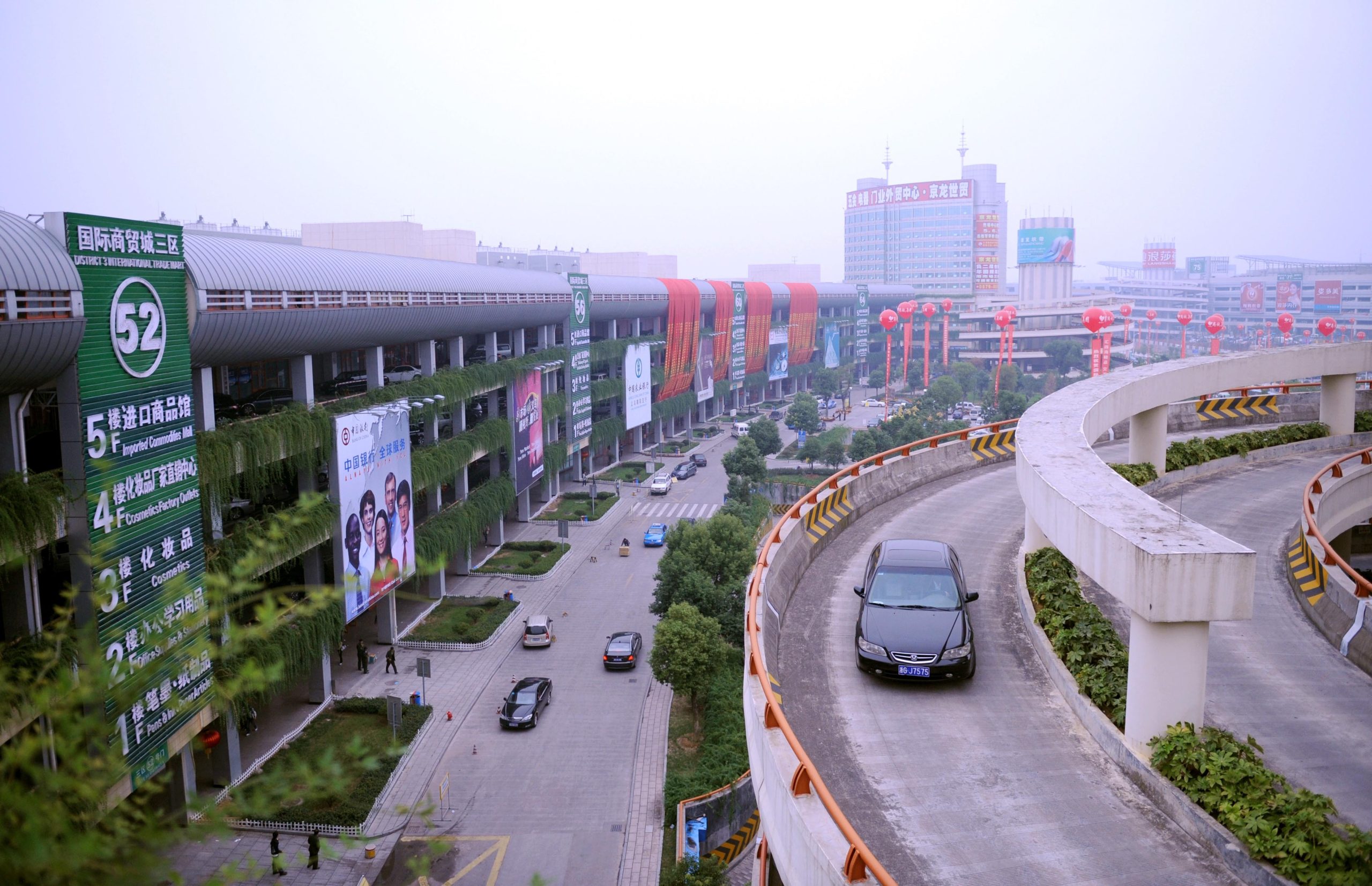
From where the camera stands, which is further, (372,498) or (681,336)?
(681,336)

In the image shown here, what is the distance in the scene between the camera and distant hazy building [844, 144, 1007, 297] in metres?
156

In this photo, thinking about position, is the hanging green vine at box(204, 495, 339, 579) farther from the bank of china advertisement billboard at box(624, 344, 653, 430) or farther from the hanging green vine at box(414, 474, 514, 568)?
the bank of china advertisement billboard at box(624, 344, 653, 430)

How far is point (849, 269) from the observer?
173m

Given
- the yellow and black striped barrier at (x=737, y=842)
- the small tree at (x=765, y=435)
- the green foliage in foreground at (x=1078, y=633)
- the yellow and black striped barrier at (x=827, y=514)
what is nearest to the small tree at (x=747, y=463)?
the small tree at (x=765, y=435)

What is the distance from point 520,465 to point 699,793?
71.3 ft

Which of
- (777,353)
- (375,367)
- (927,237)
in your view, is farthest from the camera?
(927,237)

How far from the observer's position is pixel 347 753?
17.9 meters

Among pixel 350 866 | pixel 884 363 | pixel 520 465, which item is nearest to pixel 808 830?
pixel 350 866

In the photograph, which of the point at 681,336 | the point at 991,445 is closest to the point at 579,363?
the point at 681,336

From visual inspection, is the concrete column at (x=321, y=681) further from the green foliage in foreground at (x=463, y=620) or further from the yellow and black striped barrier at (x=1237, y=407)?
the yellow and black striped barrier at (x=1237, y=407)

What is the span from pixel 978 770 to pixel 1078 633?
3.09 m

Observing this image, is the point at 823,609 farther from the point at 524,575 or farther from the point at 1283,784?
the point at 524,575

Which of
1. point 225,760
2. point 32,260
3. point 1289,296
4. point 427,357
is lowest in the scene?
point 225,760

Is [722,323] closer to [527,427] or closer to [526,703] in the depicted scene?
[527,427]
